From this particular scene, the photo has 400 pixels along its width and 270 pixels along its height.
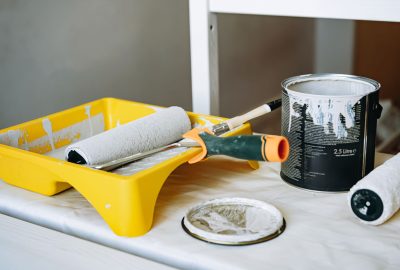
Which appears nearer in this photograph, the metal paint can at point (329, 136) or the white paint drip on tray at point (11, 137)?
the metal paint can at point (329, 136)

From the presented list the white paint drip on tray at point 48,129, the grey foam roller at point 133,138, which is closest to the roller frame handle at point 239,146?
the grey foam roller at point 133,138

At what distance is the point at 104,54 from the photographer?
4.90 ft

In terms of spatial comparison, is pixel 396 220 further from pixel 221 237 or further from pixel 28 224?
pixel 28 224

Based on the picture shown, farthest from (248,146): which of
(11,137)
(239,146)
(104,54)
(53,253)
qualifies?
(104,54)

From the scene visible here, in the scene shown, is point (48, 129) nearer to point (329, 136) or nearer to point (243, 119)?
point (243, 119)

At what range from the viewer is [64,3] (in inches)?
53.0

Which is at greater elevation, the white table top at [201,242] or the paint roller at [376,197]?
the paint roller at [376,197]

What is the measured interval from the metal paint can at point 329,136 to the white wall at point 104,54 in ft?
2.22

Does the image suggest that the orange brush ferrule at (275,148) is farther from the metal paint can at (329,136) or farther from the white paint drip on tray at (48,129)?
the white paint drip on tray at (48,129)

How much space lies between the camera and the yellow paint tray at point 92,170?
704 millimetres

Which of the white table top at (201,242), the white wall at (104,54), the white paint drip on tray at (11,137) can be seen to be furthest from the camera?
the white wall at (104,54)

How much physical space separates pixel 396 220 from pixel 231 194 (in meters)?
0.22

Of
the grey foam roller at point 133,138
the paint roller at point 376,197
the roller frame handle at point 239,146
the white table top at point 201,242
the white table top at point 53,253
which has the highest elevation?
the roller frame handle at point 239,146

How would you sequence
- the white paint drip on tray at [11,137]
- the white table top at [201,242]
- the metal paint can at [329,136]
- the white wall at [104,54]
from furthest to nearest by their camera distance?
the white wall at [104,54] → the white paint drip on tray at [11,137] → the metal paint can at [329,136] → the white table top at [201,242]
